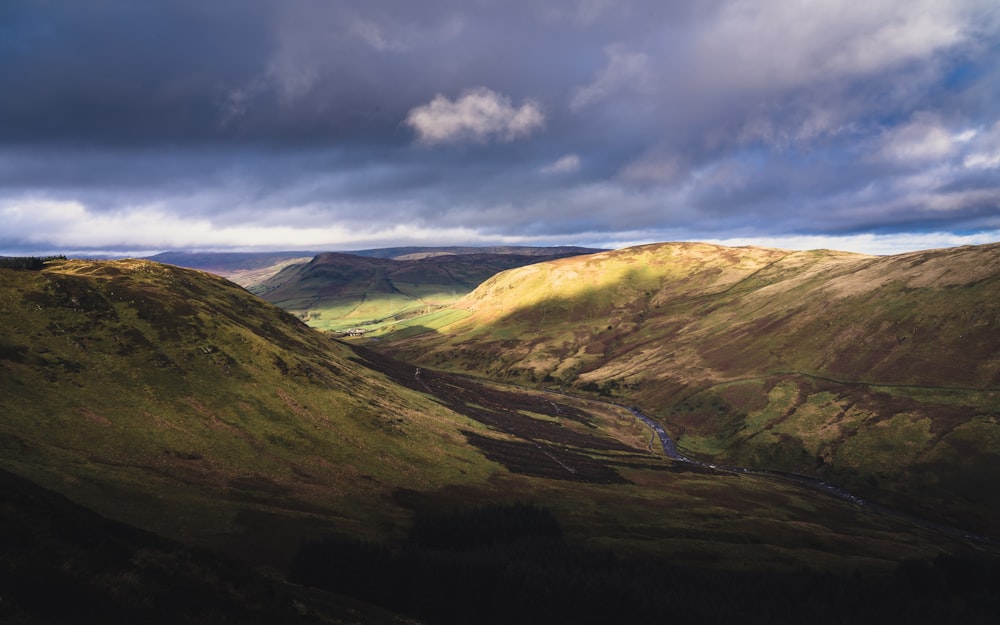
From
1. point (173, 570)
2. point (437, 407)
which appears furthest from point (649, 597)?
point (437, 407)

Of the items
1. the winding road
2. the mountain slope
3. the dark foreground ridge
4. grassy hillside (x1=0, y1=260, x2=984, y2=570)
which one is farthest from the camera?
the winding road

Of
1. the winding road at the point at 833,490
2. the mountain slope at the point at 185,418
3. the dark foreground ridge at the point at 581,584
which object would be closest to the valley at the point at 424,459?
the mountain slope at the point at 185,418

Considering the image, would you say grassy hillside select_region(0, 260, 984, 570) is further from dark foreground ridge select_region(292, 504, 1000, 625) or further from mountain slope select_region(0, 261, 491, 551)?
dark foreground ridge select_region(292, 504, 1000, 625)

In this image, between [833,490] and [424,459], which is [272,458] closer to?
[424,459]

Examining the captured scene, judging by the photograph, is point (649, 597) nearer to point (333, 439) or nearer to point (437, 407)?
point (333, 439)

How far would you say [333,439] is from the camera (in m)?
104

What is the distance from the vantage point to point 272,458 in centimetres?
8731

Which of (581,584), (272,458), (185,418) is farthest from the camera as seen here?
(272,458)

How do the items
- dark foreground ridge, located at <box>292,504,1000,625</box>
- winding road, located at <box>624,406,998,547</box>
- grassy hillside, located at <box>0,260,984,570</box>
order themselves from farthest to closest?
1. winding road, located at <box>624,406,998,547</box>
2. grassy hillside, located at <box>0,260,984,570</box>
3. dark foreground ridge, located at <box>292,504,1000,625</box>

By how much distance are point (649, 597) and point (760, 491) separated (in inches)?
3200

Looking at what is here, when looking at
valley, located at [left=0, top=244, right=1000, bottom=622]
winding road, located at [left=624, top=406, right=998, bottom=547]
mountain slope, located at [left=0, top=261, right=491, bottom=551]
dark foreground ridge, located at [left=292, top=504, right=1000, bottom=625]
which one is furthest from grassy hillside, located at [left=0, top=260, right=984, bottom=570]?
winding road, located at [left=624, top=406, right=998, bottom=547]

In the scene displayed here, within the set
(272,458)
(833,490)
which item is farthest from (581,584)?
(833,490)

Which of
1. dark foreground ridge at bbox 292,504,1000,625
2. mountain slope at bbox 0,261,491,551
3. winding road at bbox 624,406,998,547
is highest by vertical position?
mountain slope at bbox 0,261,491,551

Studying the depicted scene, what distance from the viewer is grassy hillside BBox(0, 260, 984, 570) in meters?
64.6
